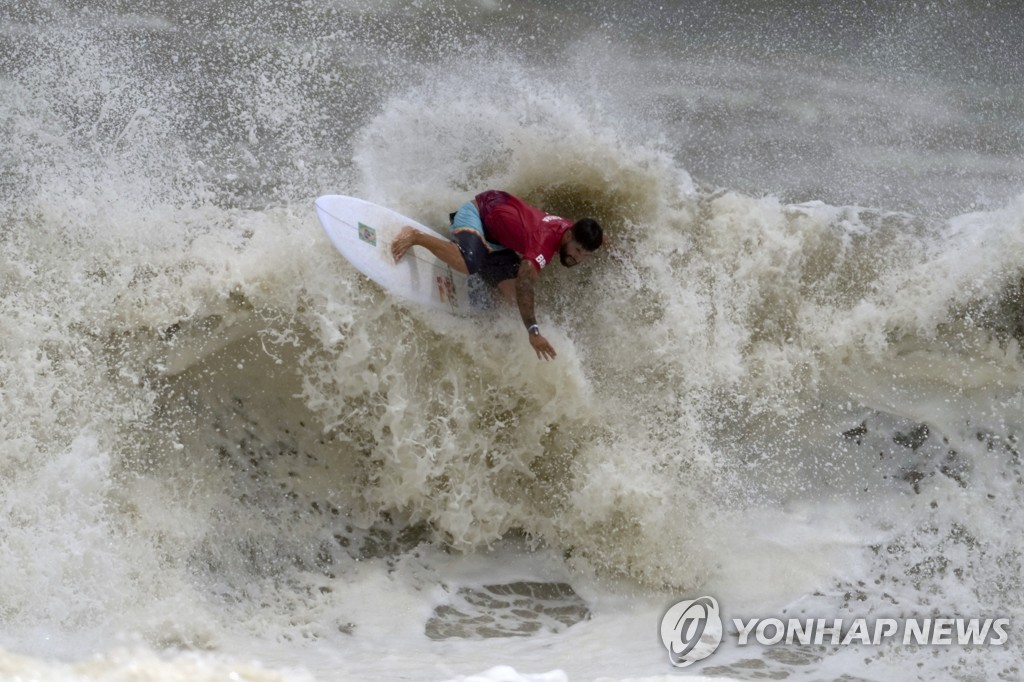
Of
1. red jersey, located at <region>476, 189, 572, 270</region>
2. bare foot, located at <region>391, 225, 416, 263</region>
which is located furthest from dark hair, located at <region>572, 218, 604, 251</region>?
bare foot, located at <region>391, 225, 416, 263</region>

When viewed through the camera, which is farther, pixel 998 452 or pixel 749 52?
pixel 749 52

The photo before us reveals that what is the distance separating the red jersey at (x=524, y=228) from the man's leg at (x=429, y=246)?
0.73ft

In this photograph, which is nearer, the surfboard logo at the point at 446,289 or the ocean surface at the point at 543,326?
the ocean surface at the point at 543,326

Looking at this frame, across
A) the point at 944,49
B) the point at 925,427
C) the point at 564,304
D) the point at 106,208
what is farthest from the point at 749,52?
the point at 106,208

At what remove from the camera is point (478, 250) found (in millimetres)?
4238

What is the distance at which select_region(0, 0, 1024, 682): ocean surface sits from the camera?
13.8 feet

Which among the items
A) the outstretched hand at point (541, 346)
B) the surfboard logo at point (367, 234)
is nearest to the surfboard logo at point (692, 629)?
the outstretched hand at point (541, 346)

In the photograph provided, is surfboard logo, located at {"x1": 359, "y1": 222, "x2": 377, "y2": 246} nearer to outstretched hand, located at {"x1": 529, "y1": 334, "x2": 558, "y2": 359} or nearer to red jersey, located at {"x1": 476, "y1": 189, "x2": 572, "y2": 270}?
red jersey, located at {"x1": 476, "y1": 189, "x2": 572, "y2": 270}

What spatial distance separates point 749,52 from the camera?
5137 mm

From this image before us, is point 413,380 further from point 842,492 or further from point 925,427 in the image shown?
point 925,427

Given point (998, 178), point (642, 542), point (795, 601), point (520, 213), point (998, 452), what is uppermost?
point (998, 178)

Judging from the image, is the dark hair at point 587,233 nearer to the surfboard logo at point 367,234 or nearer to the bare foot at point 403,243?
the bare foot at point 403,243

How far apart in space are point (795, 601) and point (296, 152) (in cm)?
374

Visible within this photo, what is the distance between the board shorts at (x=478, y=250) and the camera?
13.8 ft
